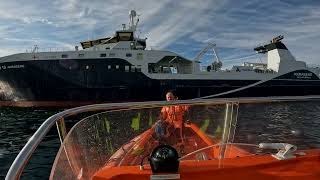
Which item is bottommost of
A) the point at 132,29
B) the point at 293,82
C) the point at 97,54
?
the point at 293,82

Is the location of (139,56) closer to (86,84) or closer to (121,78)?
(121,78)

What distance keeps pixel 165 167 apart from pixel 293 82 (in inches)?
1638

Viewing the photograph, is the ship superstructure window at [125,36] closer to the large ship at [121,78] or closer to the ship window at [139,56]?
the large ship at [121,78]

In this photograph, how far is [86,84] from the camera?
36.6 m

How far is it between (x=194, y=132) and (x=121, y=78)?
110ft

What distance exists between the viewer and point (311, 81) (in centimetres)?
4300

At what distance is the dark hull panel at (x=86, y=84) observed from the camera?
36.2 metres

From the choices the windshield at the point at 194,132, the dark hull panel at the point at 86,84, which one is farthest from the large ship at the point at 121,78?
the windshield at the point at 194,132

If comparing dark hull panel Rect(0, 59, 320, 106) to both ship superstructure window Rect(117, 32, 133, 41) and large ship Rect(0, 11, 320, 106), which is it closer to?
large ship Rect(0, 11, 320, 106)

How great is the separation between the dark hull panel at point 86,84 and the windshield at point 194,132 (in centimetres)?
3263

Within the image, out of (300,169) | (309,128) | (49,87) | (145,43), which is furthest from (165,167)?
(145,43)

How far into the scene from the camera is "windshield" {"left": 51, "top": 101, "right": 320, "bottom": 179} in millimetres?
3209

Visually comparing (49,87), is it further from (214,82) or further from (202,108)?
(202,108)

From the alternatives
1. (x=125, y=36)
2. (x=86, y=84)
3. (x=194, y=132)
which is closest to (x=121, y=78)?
(x=86, y=84)
